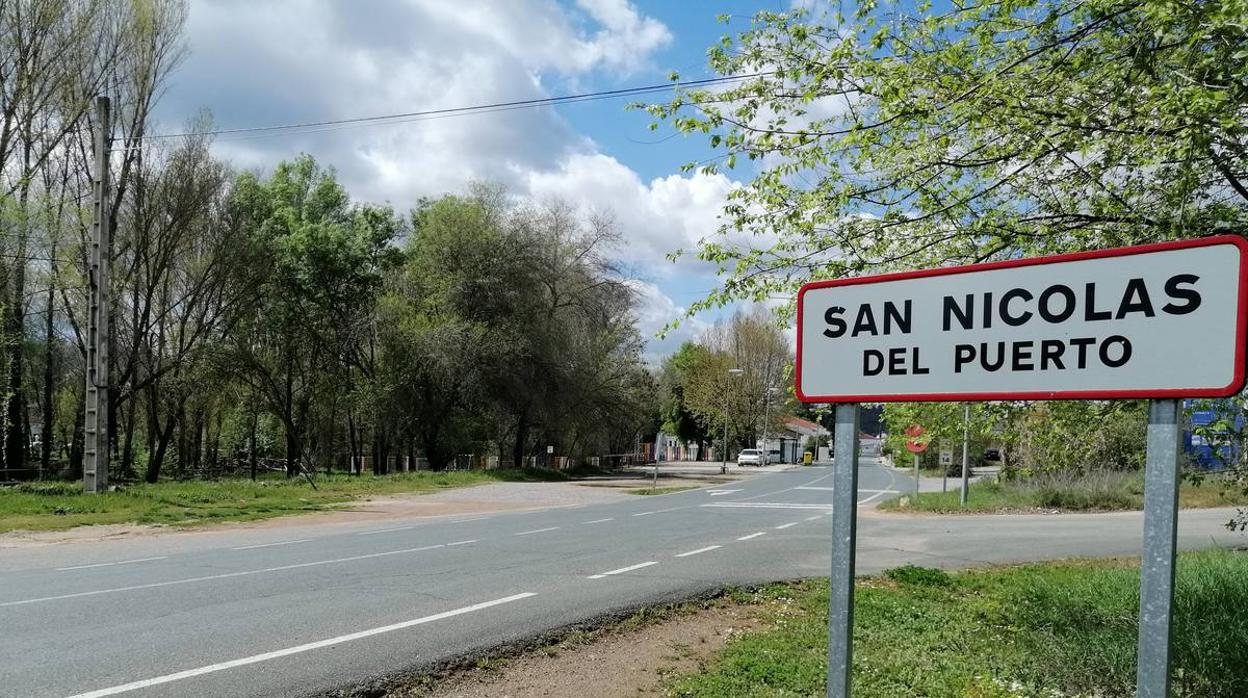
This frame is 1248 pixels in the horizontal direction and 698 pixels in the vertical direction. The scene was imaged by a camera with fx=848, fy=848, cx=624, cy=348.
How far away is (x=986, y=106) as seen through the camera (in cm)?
567

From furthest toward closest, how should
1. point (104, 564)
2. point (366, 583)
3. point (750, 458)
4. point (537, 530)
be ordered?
point (750, 458) → point (537, 530) → point (104, 564) → point (366, 583)

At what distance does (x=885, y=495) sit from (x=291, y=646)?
2838 centimetres

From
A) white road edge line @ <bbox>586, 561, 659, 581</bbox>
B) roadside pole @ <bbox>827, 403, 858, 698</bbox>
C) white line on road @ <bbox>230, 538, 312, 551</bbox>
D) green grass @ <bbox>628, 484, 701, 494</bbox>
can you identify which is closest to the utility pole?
white line on road @ <bbox>230, 538, 312, 551</bbox>

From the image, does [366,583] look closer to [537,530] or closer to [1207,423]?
[537,530]

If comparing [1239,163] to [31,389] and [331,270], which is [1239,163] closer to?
[331,270]

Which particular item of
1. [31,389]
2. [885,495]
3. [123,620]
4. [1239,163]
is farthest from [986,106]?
[31,389]

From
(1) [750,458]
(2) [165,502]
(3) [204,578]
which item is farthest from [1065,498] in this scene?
(1) [750,458]

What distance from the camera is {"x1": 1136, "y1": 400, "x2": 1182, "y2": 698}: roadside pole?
2020mm

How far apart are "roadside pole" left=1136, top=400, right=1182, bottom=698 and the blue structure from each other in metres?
3.17

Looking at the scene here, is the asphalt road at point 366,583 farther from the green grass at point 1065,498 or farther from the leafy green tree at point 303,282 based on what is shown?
the leafy green tree at point 303,282

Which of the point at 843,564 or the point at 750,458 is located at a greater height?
the point at 843,564

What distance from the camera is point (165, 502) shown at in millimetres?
20703

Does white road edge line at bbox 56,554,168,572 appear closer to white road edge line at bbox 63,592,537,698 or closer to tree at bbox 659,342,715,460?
white road edge line at bbox 63,592,537,698

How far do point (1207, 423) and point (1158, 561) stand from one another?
4918mm
